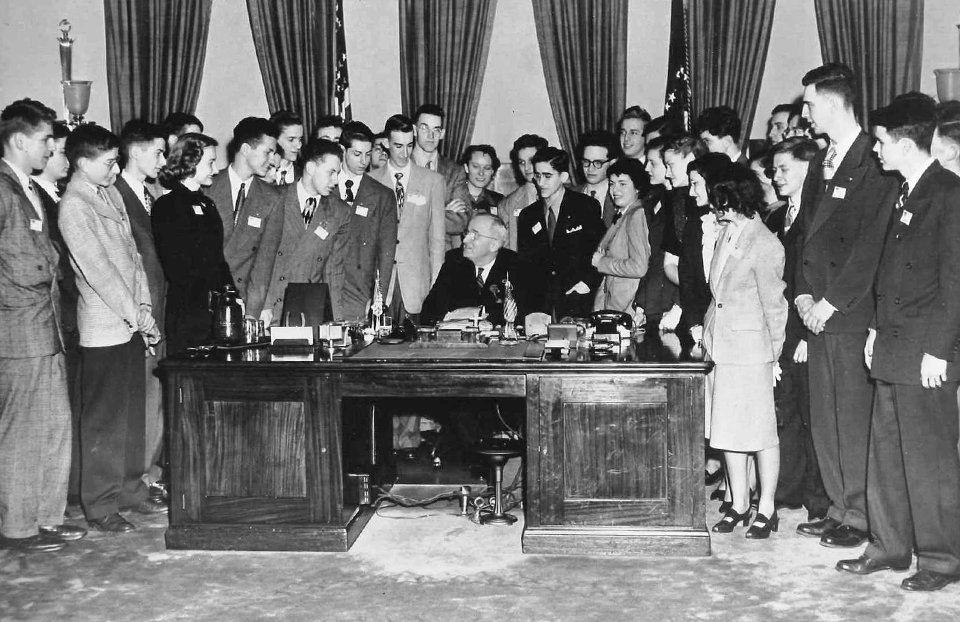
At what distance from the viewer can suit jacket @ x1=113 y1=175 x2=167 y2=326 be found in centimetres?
499

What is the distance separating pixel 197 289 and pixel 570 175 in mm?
3952

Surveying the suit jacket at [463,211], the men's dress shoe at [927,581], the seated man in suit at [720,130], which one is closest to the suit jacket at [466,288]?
the suit jacket at [463,211]

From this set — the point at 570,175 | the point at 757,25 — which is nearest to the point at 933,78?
the point at 757,25

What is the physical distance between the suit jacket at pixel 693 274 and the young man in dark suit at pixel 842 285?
52cm

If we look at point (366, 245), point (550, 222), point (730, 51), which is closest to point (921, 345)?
point (550, 222)

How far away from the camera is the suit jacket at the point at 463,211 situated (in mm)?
6422

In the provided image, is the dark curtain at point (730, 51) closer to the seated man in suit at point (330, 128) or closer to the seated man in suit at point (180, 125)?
the seated man in suit at point (330, 128)

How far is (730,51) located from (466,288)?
3.93 m

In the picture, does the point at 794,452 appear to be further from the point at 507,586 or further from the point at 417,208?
Result: the point at 417,208

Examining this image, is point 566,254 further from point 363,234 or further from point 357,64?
point 357,64

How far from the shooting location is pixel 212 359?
13.7 ft

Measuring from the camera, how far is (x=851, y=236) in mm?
4199

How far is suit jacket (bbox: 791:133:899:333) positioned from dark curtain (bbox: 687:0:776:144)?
13.2 feet

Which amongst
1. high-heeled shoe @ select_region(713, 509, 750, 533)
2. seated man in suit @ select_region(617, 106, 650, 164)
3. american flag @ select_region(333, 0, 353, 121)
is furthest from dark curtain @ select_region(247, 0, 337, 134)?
high-heeled shoe @ select_region(713, 509, 750, 533)
